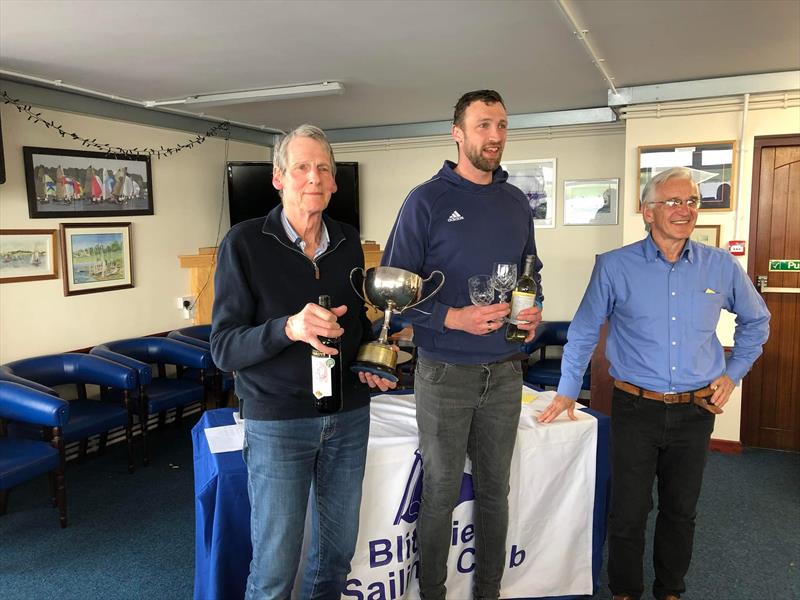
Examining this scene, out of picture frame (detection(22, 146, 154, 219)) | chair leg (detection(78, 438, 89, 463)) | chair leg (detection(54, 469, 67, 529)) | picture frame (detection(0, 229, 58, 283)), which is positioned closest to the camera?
chair leg (detection(54, 469, 67, 529))

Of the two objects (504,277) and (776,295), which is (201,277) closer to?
(504,277)

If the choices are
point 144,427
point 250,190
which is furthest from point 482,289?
point 250,190

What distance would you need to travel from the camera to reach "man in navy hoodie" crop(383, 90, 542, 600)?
197cm

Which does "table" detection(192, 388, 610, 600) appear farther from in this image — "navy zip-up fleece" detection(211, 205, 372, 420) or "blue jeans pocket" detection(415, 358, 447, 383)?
"navy zip-up fleece" detection(211, 205, 372, 420)

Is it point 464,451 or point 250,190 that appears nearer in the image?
point 464,451

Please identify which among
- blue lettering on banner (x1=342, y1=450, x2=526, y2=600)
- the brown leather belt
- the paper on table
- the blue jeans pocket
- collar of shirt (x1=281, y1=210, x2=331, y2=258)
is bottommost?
blue lettering on banner (x1=342, y1=450, x2=526, y2=600)

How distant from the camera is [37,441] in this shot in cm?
348

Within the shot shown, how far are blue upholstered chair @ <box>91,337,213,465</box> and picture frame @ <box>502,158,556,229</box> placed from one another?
10.7 feet

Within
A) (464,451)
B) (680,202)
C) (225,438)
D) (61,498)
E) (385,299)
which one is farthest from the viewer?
(61,498)

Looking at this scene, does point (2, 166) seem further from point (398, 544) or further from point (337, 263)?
point (398, 544)

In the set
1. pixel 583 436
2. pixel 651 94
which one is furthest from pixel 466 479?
pixel 651 94

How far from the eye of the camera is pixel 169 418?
207 inches

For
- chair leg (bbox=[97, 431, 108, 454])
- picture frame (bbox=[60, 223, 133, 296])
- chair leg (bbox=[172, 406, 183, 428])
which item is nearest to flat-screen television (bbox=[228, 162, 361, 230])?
picture frame (bbox=[60, 223, 133, 296])

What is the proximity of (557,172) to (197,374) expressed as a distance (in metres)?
3.70
